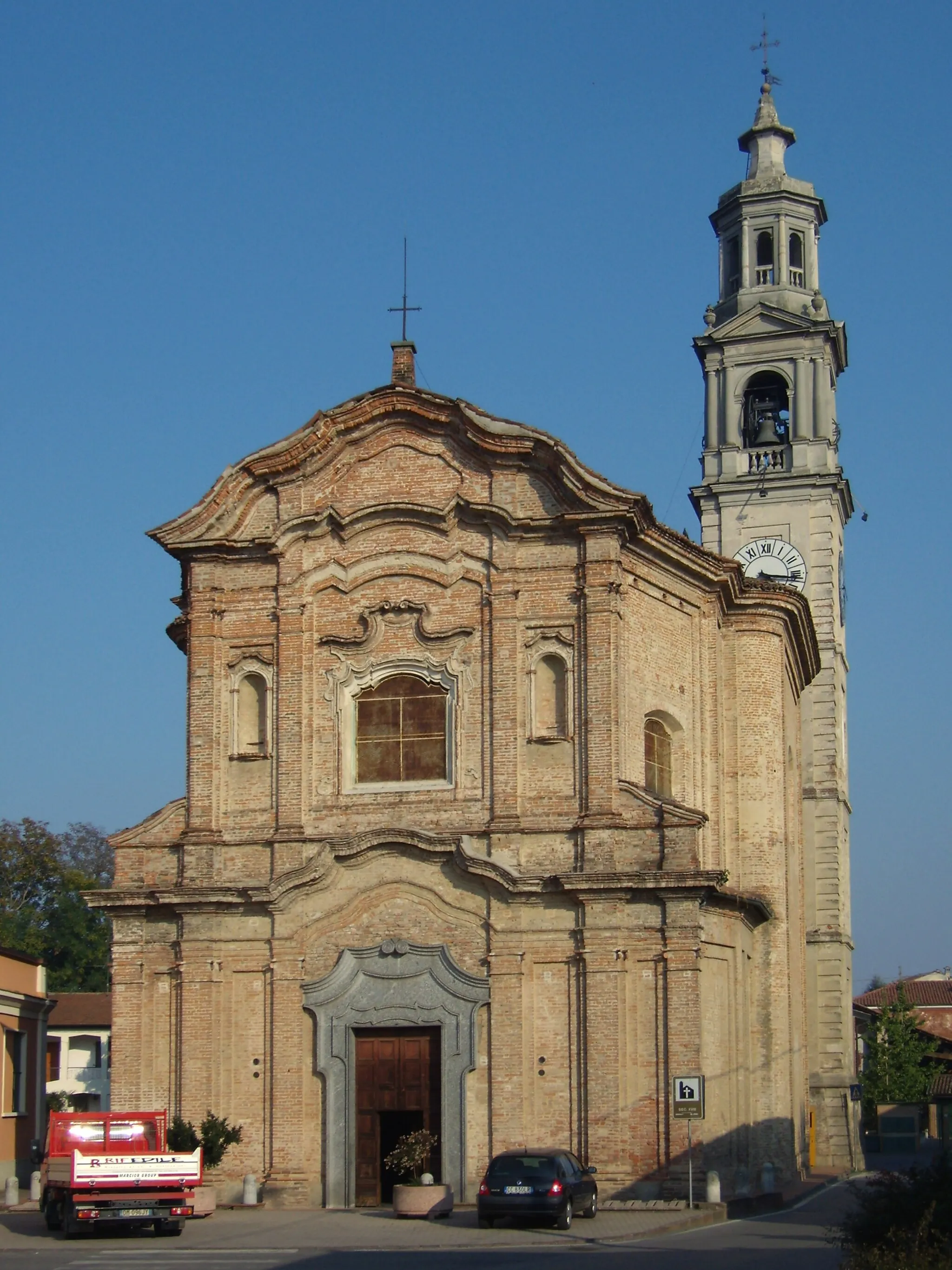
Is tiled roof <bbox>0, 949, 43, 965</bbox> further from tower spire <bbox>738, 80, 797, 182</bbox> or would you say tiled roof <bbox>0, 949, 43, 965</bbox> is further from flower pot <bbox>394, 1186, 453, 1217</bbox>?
tower spire <bbox>738, 80, 797, 182</bbox>

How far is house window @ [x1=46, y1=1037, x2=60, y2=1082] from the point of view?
64.0 metres

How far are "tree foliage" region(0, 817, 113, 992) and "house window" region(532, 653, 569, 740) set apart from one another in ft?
147

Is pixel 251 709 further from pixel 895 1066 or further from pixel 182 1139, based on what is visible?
pixel 895 1066

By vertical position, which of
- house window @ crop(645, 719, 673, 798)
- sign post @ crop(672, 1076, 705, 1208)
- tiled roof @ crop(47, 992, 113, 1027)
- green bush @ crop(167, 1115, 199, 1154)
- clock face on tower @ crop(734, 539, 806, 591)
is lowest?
tiled roof @ crop(47, 992, 113, 1027)

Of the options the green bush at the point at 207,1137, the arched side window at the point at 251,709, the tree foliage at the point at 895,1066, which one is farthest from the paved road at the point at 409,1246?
the tree foliage at the point at 895,1066

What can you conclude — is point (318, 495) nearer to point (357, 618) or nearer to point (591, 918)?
point (357, 618)

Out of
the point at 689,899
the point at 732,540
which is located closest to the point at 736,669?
the point at 689,899

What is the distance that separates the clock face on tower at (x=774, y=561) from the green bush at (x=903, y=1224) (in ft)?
114

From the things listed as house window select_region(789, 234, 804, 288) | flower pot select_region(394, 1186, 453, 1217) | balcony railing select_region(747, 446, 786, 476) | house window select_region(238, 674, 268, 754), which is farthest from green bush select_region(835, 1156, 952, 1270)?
house window select_region(789, 234, 804, 288)

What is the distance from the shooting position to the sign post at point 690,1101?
27219 mm

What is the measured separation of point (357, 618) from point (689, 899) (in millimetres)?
7816

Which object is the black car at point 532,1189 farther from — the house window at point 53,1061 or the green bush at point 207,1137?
the house window at point 53,1061

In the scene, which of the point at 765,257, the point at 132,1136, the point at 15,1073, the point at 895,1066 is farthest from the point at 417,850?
the point at 895,1066

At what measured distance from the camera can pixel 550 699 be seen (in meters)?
31.3
